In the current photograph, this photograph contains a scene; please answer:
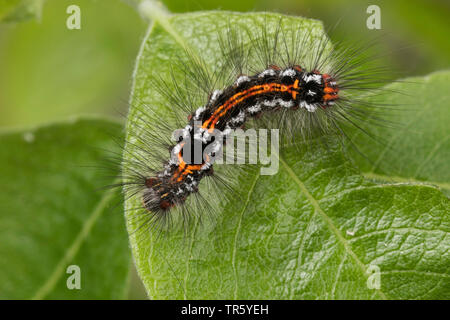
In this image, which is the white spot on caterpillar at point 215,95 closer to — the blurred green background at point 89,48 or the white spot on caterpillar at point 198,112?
the white spot on caterpillar at point 198,112

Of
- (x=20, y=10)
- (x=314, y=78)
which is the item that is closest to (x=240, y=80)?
(x=314, y=78)

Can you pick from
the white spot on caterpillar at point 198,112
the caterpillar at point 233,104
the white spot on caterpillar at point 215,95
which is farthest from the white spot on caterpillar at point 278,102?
the white spot on caterpillar at point 198,112

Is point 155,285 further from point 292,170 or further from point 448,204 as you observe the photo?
point 448,204

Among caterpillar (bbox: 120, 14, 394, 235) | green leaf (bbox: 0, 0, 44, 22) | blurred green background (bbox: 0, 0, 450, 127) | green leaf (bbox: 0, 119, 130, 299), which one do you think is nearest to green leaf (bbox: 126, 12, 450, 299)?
caterpillar (bbox: 120, 14, 394, 235)

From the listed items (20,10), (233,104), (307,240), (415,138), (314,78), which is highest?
(20,10)

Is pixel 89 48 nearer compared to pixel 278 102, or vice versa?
pixel 278 102

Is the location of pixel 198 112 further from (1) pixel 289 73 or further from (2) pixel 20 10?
(2) pixel 20 10

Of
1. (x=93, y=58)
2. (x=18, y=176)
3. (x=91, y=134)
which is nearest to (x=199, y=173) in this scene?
(x=91, y=134)
